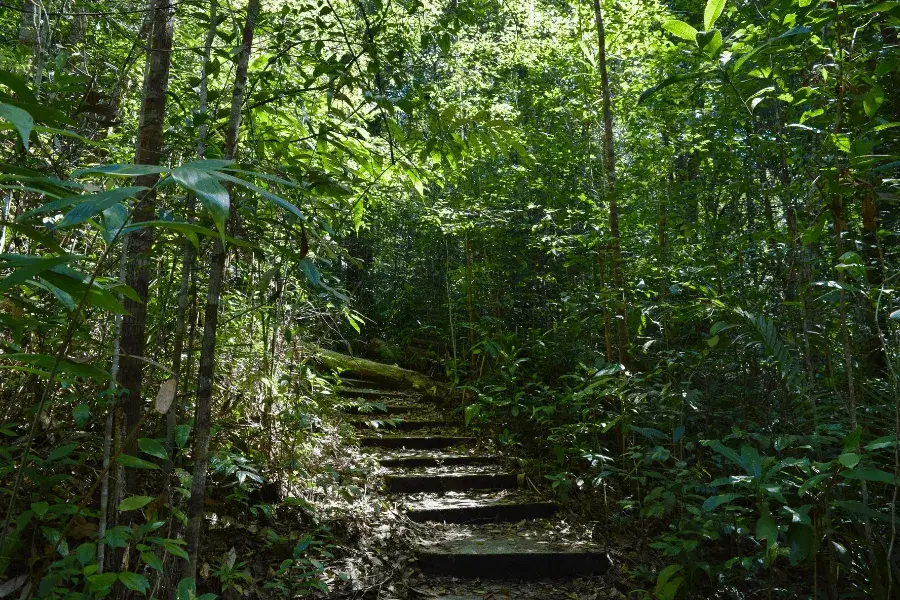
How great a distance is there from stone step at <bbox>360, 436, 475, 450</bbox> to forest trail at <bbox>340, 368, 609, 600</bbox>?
1cm

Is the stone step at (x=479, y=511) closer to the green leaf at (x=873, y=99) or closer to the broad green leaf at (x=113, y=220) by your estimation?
the green leaf at (x=873, y=99)

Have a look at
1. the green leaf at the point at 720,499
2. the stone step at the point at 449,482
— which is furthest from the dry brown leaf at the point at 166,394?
the stone step at the point at 449,482

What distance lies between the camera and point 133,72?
10.7ft

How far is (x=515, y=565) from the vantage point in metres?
3.91

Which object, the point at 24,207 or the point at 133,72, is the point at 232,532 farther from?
the point at 133,72

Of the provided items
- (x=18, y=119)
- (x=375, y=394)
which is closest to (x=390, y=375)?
(x=375, y=394)

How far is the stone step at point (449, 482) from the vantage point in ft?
16.3

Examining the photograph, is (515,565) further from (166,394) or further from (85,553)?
(166,394)

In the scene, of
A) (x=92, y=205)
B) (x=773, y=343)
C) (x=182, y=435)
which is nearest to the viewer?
(x=92, y=205)

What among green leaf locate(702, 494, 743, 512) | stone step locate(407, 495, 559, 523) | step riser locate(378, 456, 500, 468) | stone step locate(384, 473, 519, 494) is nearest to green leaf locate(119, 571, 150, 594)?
green leaf locate(702, 494, 743, 512)

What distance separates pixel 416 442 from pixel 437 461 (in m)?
0.51

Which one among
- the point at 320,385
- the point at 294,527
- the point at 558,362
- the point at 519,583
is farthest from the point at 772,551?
the point at 558,362

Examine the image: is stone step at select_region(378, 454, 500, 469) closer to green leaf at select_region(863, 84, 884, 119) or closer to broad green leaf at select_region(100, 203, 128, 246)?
green leaf at select_region(863, 84, 884, 119)

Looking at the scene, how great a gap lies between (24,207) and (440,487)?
12.4 ft
